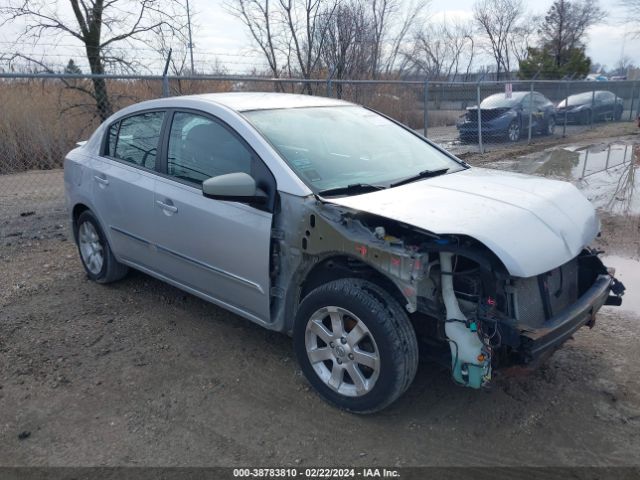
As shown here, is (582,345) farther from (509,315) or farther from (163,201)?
(163,201)

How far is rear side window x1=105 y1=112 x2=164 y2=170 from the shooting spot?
14.6ft

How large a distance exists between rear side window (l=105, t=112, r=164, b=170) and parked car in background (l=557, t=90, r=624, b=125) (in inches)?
642

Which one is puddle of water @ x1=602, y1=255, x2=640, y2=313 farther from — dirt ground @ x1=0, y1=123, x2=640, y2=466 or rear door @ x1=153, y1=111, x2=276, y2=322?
rear door @ x1=153, y1=111, x2=276, y2=322

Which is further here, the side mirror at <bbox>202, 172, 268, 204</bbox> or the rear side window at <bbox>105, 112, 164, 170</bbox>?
the rear side window at <bbox>105, 112, 164, 170</bbox>

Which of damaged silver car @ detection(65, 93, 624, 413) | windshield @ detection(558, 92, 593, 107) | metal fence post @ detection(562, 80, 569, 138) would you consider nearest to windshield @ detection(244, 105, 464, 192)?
damaged silver car @ detection(65, 93, 624, 413)

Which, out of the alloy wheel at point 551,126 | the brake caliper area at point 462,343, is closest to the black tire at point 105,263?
the brake caliper area at point 462,343

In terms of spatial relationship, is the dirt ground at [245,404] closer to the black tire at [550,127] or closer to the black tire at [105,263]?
the black tire at [105,263]

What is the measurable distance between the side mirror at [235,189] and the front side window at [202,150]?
251mm

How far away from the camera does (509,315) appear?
294cm

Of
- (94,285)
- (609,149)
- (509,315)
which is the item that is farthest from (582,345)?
(609,149)

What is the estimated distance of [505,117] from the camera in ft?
50.2

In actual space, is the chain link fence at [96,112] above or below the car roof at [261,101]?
below

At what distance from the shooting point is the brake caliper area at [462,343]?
9.48ft

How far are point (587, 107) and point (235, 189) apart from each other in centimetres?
1941
